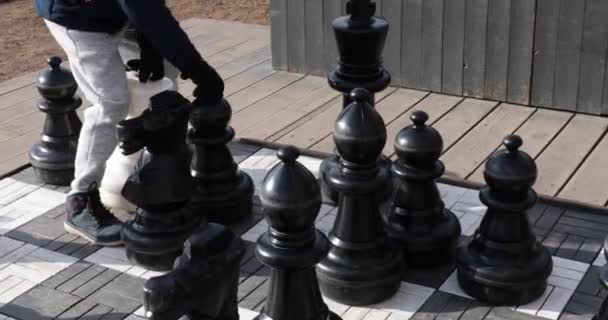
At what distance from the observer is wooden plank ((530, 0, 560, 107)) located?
16.8 feet

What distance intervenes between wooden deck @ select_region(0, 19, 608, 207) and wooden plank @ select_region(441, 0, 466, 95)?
89 millimetres

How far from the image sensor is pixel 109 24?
375cm

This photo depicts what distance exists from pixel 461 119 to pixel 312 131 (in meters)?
0.80

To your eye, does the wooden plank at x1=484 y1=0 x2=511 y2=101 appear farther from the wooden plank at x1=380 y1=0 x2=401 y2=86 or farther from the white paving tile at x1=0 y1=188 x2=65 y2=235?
the white paving tile at x1=0 y1=188 x2=65 y2=235

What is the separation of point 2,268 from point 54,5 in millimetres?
1013

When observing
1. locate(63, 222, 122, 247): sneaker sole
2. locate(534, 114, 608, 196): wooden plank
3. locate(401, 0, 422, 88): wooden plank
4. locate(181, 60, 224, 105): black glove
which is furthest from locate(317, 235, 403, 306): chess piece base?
locate(401, 0, 422, 88): wooden plank

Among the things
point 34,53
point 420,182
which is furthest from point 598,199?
point 34,53

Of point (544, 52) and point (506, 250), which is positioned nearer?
point (506, 250)

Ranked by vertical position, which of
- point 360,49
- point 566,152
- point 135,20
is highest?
point 135,20

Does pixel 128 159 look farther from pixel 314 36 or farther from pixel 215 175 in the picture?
pixel 314 36

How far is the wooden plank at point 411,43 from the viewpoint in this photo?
5.52 metres

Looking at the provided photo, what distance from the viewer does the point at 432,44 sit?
5.53 metres

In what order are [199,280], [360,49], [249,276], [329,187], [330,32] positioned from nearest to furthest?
1. [199,280]
2. [249,276]
3. [360,49]
4. [329,187]
5. [330,32]

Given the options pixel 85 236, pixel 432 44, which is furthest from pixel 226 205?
pixel 432 44
